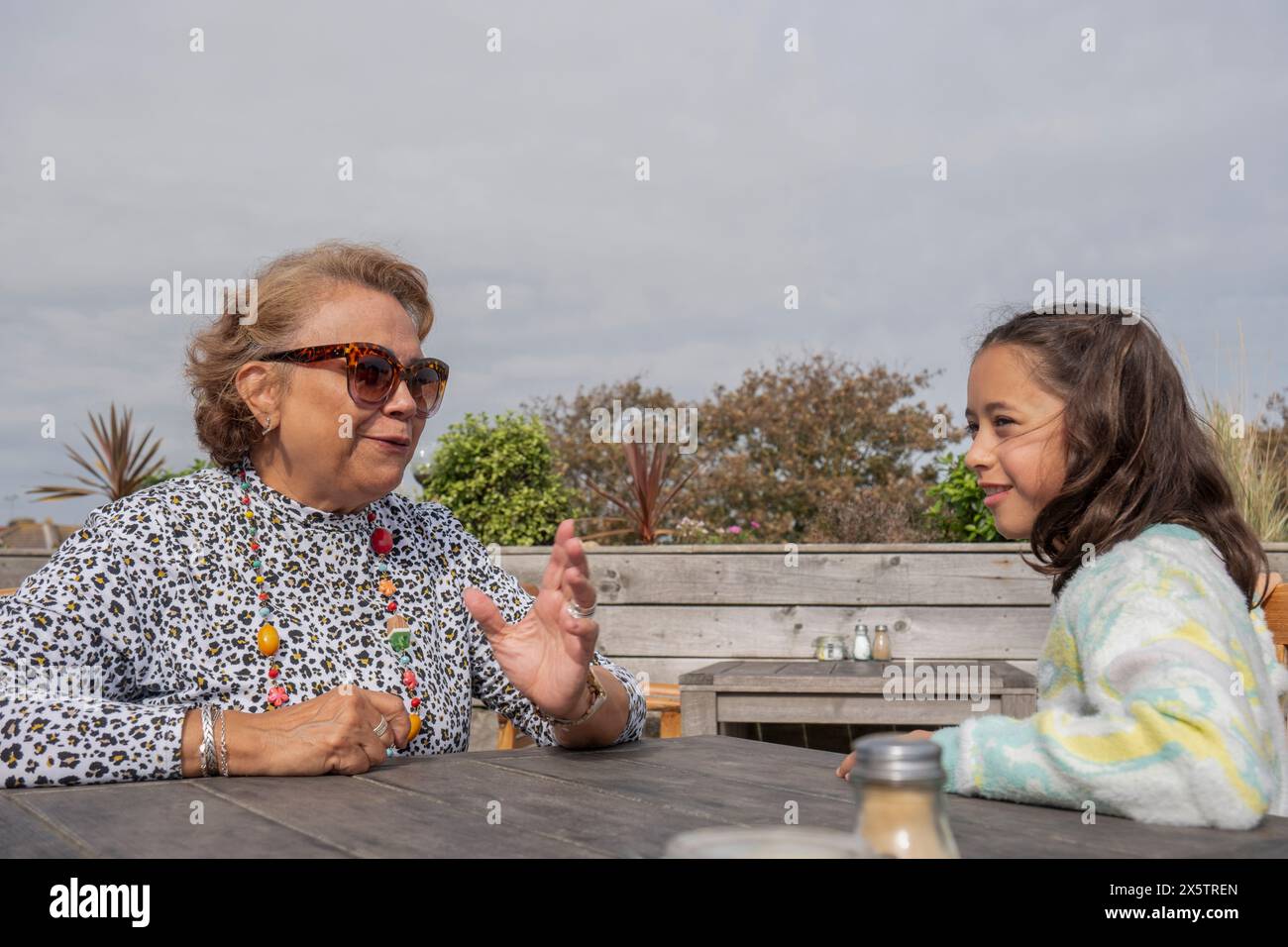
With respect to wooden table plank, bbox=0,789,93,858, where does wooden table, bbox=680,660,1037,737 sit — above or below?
below

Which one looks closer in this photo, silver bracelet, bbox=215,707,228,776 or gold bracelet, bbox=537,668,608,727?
silver bracelet, bbox=215,707,228,776

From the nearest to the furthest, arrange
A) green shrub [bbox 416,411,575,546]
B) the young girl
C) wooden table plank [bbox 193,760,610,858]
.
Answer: wooden table plank [bbox 193,760,610,858] < the young girl < green shrub [bbox 416,411,575,546]

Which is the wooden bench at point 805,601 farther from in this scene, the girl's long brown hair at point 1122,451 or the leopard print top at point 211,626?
the girl's long brown hair at point 1122,451

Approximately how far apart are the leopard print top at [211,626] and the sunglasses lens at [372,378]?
251 millimetres

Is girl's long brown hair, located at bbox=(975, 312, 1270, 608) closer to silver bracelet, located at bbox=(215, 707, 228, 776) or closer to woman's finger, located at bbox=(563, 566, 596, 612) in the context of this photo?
woman's finger, located at bbox=(563, 566, 596, 612)

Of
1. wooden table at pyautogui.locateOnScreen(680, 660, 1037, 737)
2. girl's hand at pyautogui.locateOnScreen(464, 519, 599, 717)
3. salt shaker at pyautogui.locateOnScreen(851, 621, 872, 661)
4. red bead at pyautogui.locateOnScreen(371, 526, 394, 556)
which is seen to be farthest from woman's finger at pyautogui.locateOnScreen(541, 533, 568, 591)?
salt shaker at pyautogui.locateOnScreen(851, 621, 872, 661)

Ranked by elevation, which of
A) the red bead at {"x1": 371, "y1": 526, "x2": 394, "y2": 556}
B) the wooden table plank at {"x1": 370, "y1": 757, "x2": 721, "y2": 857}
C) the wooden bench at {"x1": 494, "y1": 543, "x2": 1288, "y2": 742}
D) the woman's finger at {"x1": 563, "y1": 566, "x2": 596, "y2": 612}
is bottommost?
the wooden bench at {"x1": 494, "y1": 543, "x2": 1288, "y2": 742}

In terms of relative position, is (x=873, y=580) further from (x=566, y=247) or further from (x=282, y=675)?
(x=566, y=247)

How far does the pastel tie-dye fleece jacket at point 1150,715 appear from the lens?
107 cm

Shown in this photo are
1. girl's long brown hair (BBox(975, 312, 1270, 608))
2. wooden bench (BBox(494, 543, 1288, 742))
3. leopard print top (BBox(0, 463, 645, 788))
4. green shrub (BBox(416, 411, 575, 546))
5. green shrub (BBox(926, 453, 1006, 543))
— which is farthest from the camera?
green shrub (BBox(416, 411, 575, 546))

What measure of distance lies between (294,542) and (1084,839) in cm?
143

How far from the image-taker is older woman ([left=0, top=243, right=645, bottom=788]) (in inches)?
56.5

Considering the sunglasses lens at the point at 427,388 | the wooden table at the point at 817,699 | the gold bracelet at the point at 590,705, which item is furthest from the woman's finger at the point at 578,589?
the wooden table at the point at 817,699

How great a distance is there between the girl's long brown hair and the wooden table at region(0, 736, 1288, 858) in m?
0.48
